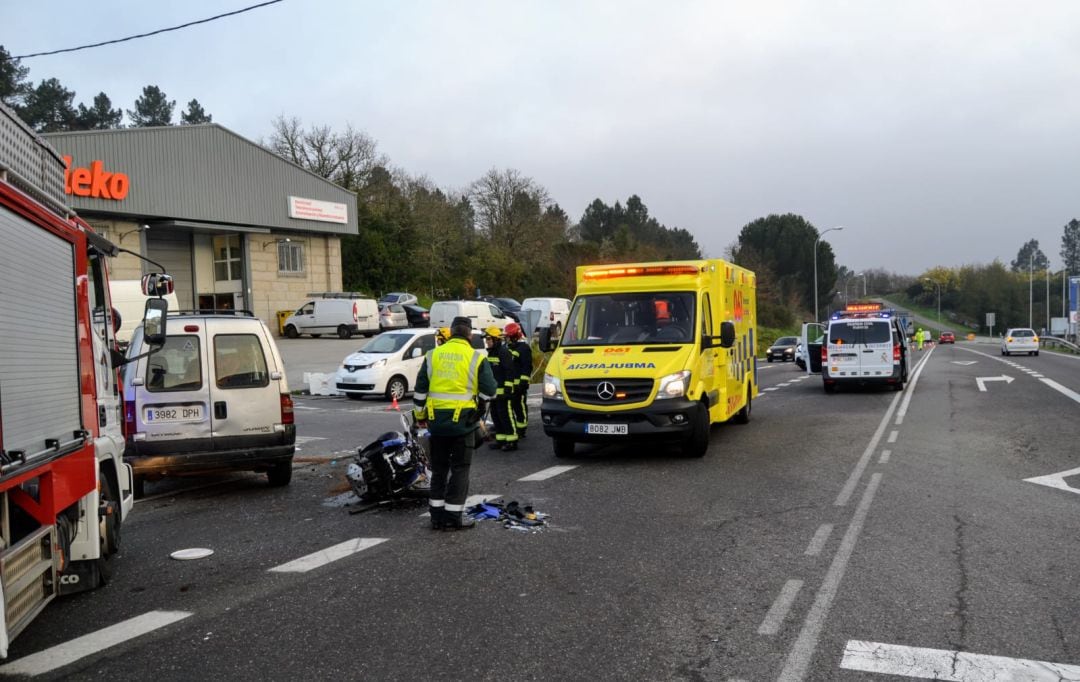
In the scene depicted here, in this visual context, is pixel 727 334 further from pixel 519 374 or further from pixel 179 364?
pixel 179 364

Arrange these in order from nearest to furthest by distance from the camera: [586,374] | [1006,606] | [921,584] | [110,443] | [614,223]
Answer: [1006,606] < [921,584] < [110,443] < [586,374] < [614,223]

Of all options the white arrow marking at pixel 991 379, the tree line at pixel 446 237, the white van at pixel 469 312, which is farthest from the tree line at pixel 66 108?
the white arrow marking at pixel 991 379

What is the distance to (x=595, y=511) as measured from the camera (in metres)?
8.04

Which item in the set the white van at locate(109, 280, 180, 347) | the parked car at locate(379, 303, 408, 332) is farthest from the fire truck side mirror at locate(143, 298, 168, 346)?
the parked car at locate(379, 303, 408, 332)

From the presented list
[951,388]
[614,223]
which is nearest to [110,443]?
[951,388]

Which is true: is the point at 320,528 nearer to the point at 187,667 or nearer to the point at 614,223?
the point at 187,667

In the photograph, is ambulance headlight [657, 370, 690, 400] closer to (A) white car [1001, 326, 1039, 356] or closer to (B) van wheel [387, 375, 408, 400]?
(B) van wheel [387, 375, 408, 400]

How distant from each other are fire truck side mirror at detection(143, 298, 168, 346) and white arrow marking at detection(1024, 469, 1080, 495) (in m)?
8.31

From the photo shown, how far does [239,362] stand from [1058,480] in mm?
8575

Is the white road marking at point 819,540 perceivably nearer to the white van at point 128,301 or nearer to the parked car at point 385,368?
the parked car at point 385,368

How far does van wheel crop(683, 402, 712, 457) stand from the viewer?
10.7 m

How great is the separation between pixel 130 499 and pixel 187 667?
8.46 ft

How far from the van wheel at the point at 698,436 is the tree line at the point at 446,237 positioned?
44096 millimetres

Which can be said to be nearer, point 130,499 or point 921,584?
point 921,584
